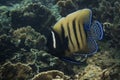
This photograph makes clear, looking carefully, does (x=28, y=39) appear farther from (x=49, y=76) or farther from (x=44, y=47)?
(x=49, y=76)

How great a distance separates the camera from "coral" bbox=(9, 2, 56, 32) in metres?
7.99

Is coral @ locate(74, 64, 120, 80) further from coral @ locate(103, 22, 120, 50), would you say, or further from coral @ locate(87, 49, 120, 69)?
coral @ locate(103, 22, 120, 50)

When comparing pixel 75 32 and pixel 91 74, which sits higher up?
pixel 75 32

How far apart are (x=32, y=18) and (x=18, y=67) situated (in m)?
3.31

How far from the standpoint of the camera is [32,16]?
26.3 ft

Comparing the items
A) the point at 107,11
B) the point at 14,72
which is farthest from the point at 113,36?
the point at 14,72

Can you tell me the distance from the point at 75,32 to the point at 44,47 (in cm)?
461

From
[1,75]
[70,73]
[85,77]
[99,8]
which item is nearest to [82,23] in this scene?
[85,77]

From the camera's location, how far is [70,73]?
5.92m

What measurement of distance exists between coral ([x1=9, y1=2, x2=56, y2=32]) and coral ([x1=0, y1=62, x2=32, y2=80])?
10.2 feet

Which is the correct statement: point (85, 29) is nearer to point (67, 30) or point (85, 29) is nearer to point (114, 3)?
point (67, 30)

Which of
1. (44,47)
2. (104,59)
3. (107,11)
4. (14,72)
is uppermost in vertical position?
(107,11)

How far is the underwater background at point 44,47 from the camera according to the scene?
4699 millimetres

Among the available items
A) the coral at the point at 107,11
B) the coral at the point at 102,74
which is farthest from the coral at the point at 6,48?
the coral at the point at 107,11
